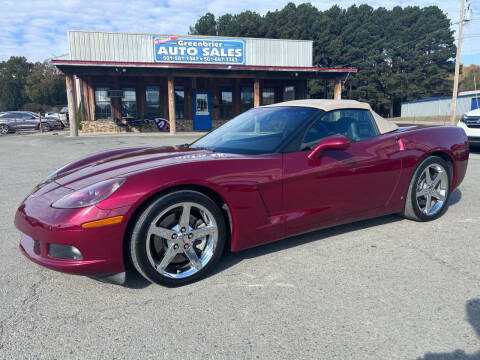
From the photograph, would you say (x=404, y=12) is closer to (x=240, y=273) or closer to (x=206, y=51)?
(x=206, y=51)

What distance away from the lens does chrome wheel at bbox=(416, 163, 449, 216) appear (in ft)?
12.6

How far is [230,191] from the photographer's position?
8.66 feet

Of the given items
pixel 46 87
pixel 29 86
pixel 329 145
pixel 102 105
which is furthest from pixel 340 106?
pixel 29 86

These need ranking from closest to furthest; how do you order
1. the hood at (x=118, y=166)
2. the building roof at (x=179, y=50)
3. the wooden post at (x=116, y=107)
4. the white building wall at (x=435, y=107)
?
the hood at (x=118, y=166) < the building roof at (x=179, y=50) < the wooden post at (x=116, y=107) < the white building wall at (x=435, y=107)

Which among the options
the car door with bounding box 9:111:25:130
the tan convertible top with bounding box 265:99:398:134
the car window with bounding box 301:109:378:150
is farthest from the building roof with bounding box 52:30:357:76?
the car window with bounding box 301:109:378:150

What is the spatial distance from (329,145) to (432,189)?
5.81 ft

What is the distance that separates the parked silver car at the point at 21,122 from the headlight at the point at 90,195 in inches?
896

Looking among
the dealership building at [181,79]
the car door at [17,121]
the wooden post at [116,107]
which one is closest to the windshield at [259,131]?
the dealership building at [181,79]

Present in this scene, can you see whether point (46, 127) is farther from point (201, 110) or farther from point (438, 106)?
point (438, 106)

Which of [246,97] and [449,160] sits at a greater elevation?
[246,97]

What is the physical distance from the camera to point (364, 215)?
3.40 m

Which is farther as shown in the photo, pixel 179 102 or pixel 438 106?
pixel 438 106

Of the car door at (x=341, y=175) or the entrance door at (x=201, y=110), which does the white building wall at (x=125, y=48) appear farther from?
the car door at (x=341, y=175)

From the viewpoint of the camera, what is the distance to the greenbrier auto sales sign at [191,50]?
20.1 metres
